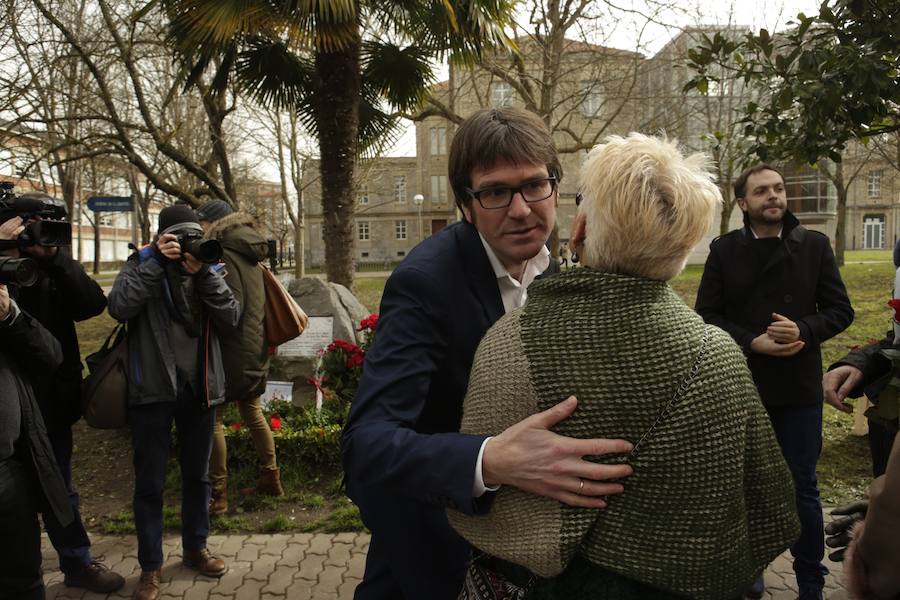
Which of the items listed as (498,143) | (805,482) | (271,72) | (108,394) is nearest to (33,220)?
(108,394)

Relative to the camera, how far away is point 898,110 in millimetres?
3957

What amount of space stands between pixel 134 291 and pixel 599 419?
272 centimetres

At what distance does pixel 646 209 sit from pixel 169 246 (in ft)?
8.98

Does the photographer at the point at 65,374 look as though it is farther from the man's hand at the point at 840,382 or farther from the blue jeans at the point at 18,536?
the man's hand at the point at 840,382

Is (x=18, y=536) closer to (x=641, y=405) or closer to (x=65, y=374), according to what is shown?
(x=65, y=374)

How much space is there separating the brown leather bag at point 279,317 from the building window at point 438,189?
134 feet

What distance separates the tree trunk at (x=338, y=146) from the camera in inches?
268

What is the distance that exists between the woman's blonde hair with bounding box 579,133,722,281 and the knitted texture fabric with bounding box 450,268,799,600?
5cm

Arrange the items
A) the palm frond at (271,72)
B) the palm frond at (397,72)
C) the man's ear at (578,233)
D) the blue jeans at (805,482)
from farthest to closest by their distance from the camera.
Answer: the palm frond at (397,72) < the palm frond at (271,72) < the blue jeans at (805,482) < the man's ear at (578,233)

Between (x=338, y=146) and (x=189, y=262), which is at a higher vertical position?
(x=338, y=146)

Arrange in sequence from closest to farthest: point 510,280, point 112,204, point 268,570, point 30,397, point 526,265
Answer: point 510,280
point 526,265
point 30,397
point 268,570
point 112,204

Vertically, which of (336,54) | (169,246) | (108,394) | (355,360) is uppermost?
(336,54)

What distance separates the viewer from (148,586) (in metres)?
3.21

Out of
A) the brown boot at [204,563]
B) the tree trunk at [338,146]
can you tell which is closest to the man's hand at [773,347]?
the brown boot at [204,563]
